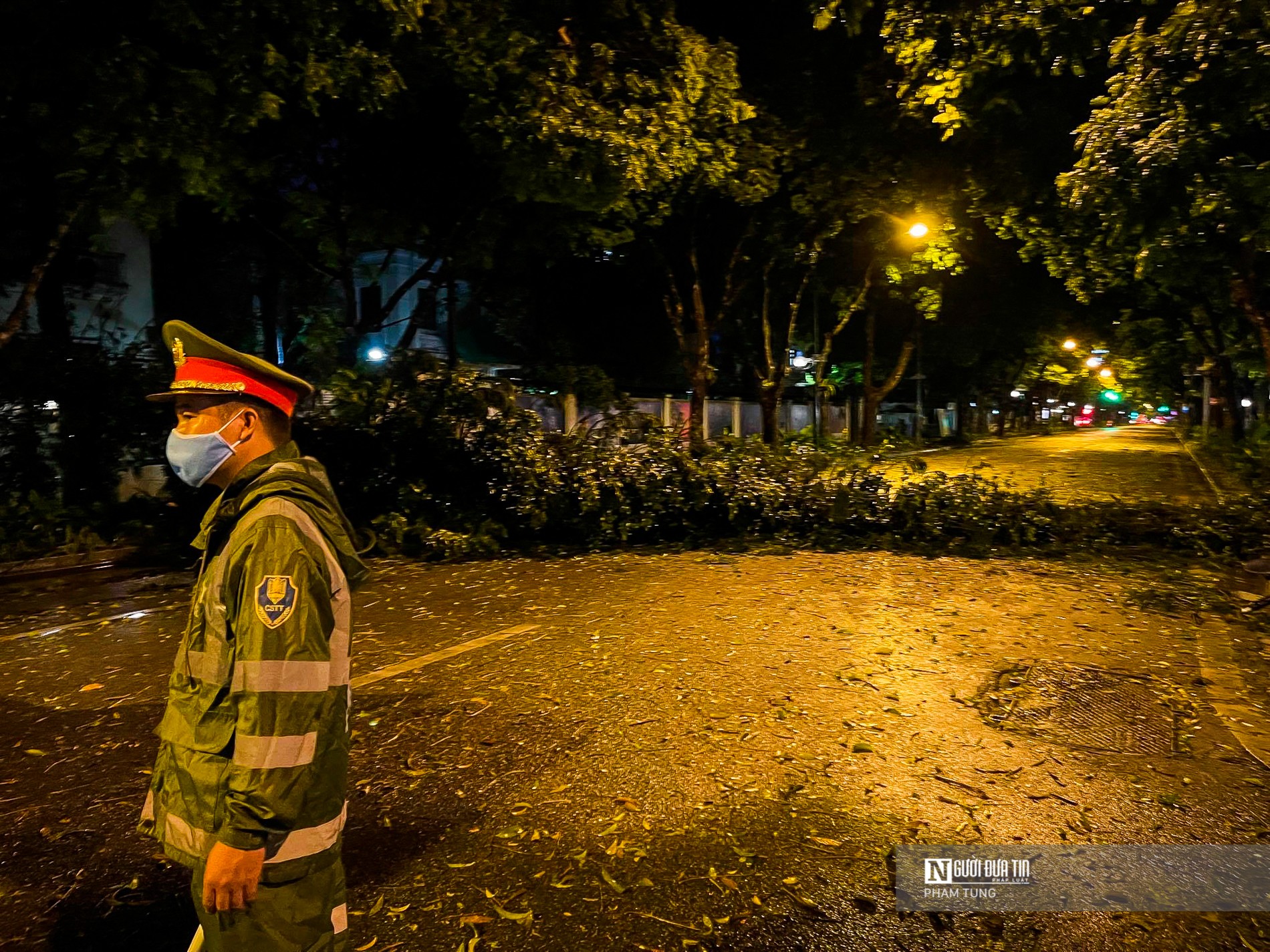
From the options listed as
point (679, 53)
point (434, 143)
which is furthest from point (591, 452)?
point (434, 143)

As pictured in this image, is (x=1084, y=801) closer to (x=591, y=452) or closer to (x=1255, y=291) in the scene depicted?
(x=591, y=452)

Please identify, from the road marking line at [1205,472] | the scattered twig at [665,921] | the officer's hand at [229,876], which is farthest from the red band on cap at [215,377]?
the road marking line at [1205,472]

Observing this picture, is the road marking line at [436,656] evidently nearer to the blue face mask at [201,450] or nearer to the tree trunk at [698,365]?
the blue face mask at [201,450]

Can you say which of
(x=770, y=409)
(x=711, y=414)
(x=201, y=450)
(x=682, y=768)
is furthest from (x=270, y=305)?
(x=201, y=450)

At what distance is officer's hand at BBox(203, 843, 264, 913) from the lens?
185 cm

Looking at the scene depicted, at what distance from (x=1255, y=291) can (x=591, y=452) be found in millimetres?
9520

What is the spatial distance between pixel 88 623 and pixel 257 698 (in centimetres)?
765

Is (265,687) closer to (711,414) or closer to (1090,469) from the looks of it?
(1090,469)

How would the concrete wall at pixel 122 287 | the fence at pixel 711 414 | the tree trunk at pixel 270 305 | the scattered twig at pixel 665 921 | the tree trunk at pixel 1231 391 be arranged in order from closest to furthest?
the scattered twig at pixel 665 921, the fence at pixel 711 414, the tree trunk at pixel 270 305, the concrete wall at pixel 122 287, the tree trunk at pixel 1231 391

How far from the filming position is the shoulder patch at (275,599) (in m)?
1.88

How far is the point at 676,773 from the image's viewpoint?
443 cm

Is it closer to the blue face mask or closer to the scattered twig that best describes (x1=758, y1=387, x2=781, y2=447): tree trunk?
the scattered twig

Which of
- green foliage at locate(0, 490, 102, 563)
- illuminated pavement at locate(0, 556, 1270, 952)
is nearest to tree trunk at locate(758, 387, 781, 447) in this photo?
illuminated pavement at locate(0, 556, 1270, 952)

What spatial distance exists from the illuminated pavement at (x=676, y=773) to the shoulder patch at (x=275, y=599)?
5.76 feet
